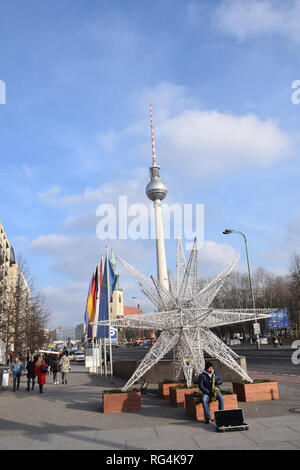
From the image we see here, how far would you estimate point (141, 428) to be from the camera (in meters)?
8.77

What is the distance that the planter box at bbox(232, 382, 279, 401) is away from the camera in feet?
38.8

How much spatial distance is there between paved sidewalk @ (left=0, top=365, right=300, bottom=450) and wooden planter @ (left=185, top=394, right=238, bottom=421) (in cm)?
21

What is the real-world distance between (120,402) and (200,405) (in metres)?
2.94

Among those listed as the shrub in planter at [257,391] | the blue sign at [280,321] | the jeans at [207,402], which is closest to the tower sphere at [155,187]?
the blue sign at [280,321]

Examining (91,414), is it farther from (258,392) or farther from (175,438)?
(258,392)

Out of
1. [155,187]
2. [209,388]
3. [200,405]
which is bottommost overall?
[200,405]

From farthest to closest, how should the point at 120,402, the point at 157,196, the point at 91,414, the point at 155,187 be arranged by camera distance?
the point at 157,196 < the point at 155,187 < the point at 120,402 < the point at 91,414

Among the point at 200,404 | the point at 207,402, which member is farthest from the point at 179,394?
the point at 207,402

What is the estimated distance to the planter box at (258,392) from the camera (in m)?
11.8

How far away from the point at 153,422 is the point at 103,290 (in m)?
13.8

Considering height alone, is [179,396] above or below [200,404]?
below

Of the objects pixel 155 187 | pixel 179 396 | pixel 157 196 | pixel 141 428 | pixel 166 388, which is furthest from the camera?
pixel 157 196
